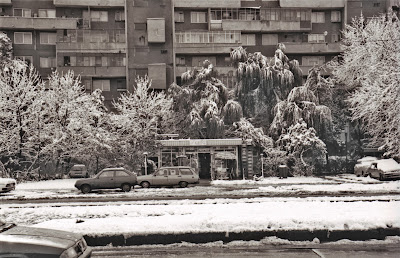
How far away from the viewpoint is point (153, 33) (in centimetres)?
5038

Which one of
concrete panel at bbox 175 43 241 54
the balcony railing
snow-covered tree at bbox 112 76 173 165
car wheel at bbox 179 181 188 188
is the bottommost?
car wheel at bbox 179 181 188 188

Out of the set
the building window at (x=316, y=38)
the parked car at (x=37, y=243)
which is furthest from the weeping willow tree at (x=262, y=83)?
the parked car at (x=37, y=243)

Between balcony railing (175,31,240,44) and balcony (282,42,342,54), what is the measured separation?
23.7ft

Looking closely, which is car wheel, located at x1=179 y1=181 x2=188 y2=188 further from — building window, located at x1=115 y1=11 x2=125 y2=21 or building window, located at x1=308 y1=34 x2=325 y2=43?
building window, located at x1=308 y1=34 x2=325 y2=43

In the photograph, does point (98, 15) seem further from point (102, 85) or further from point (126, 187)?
point (126, 187)

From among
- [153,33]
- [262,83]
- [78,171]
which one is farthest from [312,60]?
[78,171]

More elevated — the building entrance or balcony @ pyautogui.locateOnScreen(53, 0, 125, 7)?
Answer: balcony @ pyautogui.locateOnScreen(53, 0, 125, 7)

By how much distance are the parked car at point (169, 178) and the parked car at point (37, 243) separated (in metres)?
20.9

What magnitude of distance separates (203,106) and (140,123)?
642 centimetres

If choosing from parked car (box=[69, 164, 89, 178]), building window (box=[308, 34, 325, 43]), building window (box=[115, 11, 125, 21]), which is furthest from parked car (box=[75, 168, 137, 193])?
building window (box=[308, 34, 325, 43])

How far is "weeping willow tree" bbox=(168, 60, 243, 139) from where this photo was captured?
3900cm

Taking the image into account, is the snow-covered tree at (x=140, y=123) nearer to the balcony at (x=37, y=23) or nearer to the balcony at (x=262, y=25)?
the balcony at (x=37, y=23)

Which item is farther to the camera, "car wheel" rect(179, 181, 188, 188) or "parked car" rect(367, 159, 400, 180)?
"parked car" rect(367, 159, 400, 180)

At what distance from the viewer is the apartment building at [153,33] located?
49.4m
